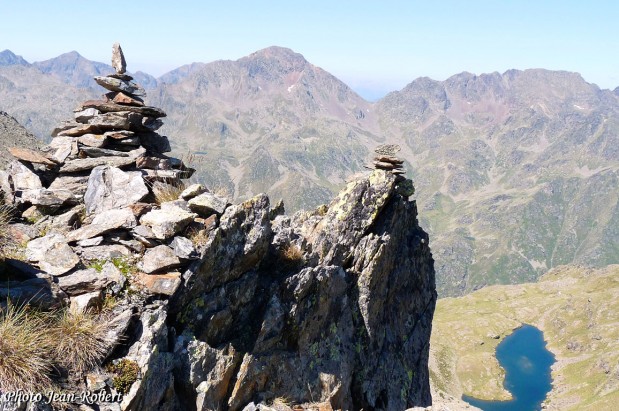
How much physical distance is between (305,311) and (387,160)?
1867 centimetres

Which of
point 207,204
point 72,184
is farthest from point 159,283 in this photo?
point 72,184

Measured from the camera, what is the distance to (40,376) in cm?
1199

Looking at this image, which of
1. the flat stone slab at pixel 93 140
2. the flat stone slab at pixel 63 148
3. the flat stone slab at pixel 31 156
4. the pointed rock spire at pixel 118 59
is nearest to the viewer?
the flat stone slab at pixel 31 156

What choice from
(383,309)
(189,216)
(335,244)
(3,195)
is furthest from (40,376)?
(383,309)

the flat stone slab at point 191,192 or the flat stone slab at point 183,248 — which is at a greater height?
the flat stone slab at point 191,192

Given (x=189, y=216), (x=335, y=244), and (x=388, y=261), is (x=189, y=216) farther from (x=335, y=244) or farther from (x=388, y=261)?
(x=388, y=261)

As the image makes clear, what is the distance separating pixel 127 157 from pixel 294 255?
11.2 m

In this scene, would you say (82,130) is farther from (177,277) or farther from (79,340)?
(79,340)

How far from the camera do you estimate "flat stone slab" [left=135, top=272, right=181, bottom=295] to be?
16.5 metres

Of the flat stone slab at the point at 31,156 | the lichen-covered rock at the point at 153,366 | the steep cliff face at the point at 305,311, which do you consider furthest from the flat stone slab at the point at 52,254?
the flat stone slab at the point at 31,156

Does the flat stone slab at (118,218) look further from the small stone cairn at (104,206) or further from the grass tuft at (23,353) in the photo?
the grass tuft at (23,353)

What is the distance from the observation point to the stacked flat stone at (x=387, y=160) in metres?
A: 37.7

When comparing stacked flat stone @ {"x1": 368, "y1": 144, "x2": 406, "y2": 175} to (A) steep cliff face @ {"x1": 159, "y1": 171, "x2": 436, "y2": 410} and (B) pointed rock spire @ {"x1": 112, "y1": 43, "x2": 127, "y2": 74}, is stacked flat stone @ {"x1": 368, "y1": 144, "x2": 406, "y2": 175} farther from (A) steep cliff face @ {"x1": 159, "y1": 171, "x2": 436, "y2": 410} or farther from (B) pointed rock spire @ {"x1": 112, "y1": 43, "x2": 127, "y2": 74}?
(B) pointed rock spire @ {"x1": 112, "y1": 43, "x2": 127, "y2": 74}

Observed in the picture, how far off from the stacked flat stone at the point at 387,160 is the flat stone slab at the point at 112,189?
22625mm
